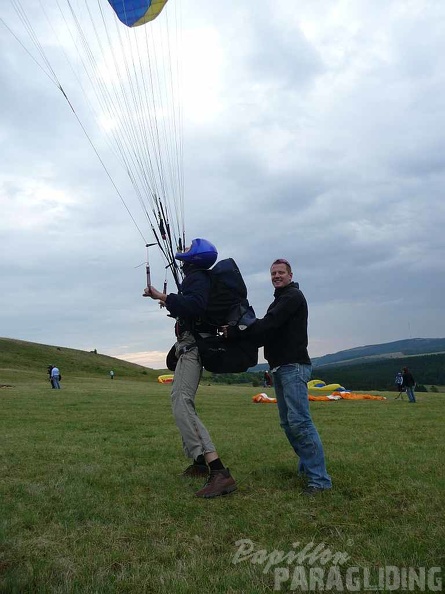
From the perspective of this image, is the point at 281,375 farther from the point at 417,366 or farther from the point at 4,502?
the point at 417,366

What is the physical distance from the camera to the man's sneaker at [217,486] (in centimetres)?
539

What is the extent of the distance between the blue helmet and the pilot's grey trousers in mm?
894

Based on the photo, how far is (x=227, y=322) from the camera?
5.98 metres

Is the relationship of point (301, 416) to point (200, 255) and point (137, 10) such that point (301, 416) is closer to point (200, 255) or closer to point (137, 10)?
point (200, 255)

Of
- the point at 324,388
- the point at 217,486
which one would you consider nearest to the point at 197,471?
the point at 217,486

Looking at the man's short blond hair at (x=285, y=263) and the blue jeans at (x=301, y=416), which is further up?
the man's short blond hair at (x=285, y=263)

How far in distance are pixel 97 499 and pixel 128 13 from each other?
9.92 metres

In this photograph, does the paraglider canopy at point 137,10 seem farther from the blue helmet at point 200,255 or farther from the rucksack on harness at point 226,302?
the rucksack on harness at point 226,302

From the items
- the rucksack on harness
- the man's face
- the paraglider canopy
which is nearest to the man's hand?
the rucksack on harness

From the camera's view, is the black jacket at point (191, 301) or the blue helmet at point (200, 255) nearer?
the black jacket at point (191, 301)

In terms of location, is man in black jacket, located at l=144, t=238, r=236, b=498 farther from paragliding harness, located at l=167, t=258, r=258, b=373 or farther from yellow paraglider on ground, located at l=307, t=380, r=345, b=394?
yellow paraglider on ground, located at l=307, t=380, r=345, b=394

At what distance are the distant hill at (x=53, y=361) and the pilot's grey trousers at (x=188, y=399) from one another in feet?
209

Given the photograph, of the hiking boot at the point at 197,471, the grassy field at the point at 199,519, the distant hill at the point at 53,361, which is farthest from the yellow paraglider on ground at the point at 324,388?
the distant hill at the point at 53,361

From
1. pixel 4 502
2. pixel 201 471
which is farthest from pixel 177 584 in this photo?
pixel 201 471
